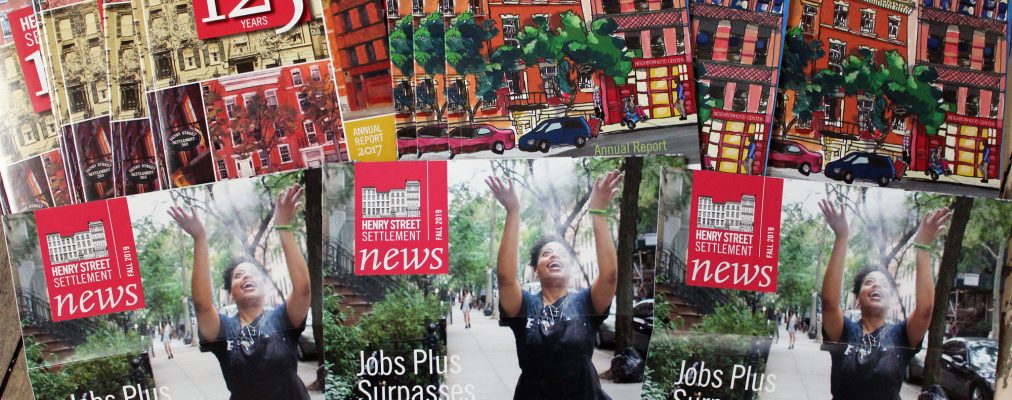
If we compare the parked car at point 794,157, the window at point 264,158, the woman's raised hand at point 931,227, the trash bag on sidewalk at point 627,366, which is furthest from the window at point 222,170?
the woman's raised hand at point 931,227

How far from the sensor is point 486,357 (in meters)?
5.99

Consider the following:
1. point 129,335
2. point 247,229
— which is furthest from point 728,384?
point 129,335

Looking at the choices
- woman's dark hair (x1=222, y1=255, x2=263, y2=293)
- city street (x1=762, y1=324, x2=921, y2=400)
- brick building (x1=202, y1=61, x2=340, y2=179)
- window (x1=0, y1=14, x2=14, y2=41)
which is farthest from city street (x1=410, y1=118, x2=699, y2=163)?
window (x1=0, y1=14, x2=14, y2=41)

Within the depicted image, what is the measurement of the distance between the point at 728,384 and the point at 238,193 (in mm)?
2533

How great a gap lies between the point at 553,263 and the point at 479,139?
2.29ft

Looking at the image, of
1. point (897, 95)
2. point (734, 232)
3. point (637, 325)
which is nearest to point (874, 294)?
point (734, 232)

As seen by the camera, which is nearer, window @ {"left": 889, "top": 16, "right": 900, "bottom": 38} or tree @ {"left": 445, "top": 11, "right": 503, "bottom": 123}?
tree @ {"left": 445, "top": 11, "right": 503, "bottom": 123}

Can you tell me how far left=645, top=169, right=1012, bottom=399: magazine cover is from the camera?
598 cm

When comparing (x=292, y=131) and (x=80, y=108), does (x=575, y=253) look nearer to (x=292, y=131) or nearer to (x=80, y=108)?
(x=292, y=131)

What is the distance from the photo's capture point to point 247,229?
606 centimetres

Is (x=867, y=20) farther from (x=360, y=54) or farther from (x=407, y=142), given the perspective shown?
(x=360, y=54)

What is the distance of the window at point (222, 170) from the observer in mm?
6184

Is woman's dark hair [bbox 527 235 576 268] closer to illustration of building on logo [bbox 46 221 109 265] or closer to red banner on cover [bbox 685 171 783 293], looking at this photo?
red banner on cover [bbox 685 171 783 293]

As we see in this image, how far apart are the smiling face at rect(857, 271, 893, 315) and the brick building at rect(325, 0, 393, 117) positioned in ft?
8.09
